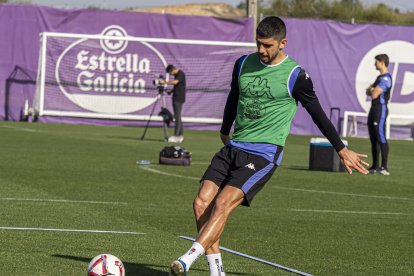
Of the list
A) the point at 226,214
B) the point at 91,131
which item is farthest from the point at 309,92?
the point at 91,131

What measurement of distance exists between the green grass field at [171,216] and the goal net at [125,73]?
13.4 metres

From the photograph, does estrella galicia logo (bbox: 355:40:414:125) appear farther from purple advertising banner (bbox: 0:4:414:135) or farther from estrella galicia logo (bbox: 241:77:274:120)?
estrella galicia logo (bbox: 241:77:274:120)

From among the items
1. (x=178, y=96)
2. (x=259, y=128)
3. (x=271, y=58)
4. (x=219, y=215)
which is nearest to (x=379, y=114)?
(x=178, y=96)

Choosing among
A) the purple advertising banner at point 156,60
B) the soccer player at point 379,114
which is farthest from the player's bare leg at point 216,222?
the purple advertising banner at point 156,60

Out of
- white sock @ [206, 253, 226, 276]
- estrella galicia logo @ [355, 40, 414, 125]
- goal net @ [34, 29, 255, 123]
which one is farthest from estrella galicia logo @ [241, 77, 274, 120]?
estrella galicia logo @ [355, 40, 414, 125]

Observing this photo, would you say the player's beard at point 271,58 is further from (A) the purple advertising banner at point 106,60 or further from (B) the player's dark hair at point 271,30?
(A) the purple advertising banner at point 106,60

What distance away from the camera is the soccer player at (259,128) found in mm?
8719

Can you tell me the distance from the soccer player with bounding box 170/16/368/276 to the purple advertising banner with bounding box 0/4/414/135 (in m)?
29.0

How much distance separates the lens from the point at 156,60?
38812mm

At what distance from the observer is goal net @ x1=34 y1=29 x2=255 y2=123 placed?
1485 inches

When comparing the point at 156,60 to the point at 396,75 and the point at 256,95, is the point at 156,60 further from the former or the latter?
the point at 256,95

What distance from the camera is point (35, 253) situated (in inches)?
391

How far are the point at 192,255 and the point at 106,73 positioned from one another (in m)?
30.6

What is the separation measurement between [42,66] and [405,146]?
464 inches
